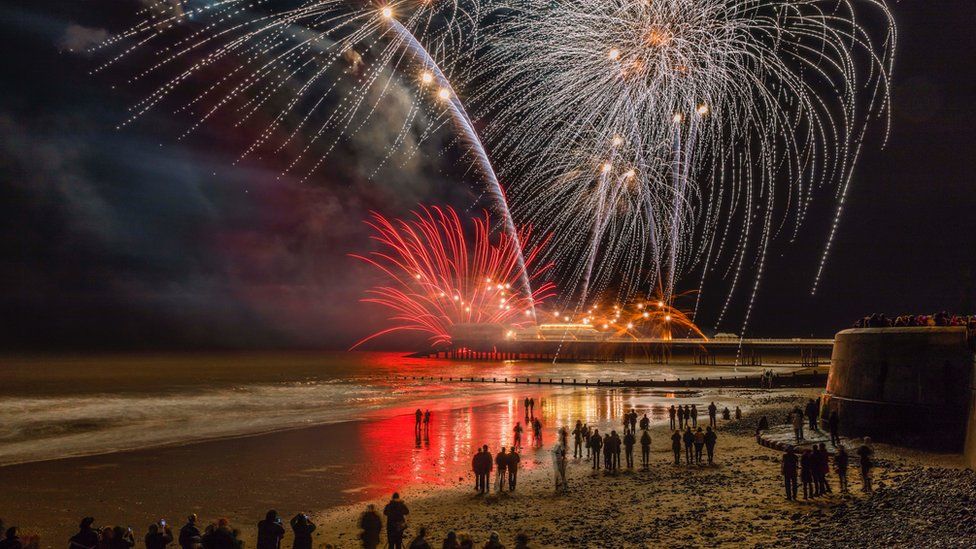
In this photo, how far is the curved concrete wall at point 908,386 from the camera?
19.0m

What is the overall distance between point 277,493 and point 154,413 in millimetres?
30410

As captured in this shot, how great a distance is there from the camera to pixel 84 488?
19156 millimetres

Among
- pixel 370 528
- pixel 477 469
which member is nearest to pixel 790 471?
pixel 477 469

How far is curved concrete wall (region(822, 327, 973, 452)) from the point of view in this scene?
746 inches

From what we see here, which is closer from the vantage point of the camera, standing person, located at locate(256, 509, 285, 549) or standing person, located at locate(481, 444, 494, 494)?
standing person, located at locate(256, 509, 285, 549)

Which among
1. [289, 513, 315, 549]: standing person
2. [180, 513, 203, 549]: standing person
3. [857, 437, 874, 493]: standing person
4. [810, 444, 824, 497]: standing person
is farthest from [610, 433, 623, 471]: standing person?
[180, 513, 203, 549]: standing person

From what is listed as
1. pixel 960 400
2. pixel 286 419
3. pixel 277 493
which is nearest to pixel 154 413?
pixel 286 419

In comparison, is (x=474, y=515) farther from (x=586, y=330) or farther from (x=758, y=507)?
(x=586, y=330)

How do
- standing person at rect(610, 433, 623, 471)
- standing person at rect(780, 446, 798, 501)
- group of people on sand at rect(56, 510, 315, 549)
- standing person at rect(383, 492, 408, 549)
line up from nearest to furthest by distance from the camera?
group of people on sand at rect(56, 510, 315, 549), standing person at rect(383, 492, 408, 549), standing person at rect(780, 446, 798, 501), standing person at rect(610, 433, 623, 471)

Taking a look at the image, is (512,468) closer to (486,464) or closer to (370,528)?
(486,464)

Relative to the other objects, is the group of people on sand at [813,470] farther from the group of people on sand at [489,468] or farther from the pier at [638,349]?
the pier at [638,349]

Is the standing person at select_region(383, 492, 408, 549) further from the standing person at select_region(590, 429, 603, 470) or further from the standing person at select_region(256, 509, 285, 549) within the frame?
the standing person at select_region(590, 429, 603, 470)

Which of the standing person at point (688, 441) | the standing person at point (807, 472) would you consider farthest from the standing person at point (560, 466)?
the standing person at point (807, 472)

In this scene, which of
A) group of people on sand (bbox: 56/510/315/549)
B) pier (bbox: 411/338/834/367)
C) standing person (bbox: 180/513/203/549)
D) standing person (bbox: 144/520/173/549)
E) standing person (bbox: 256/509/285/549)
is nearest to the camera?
group of people on sand (bbox: 56/510/315/549)
